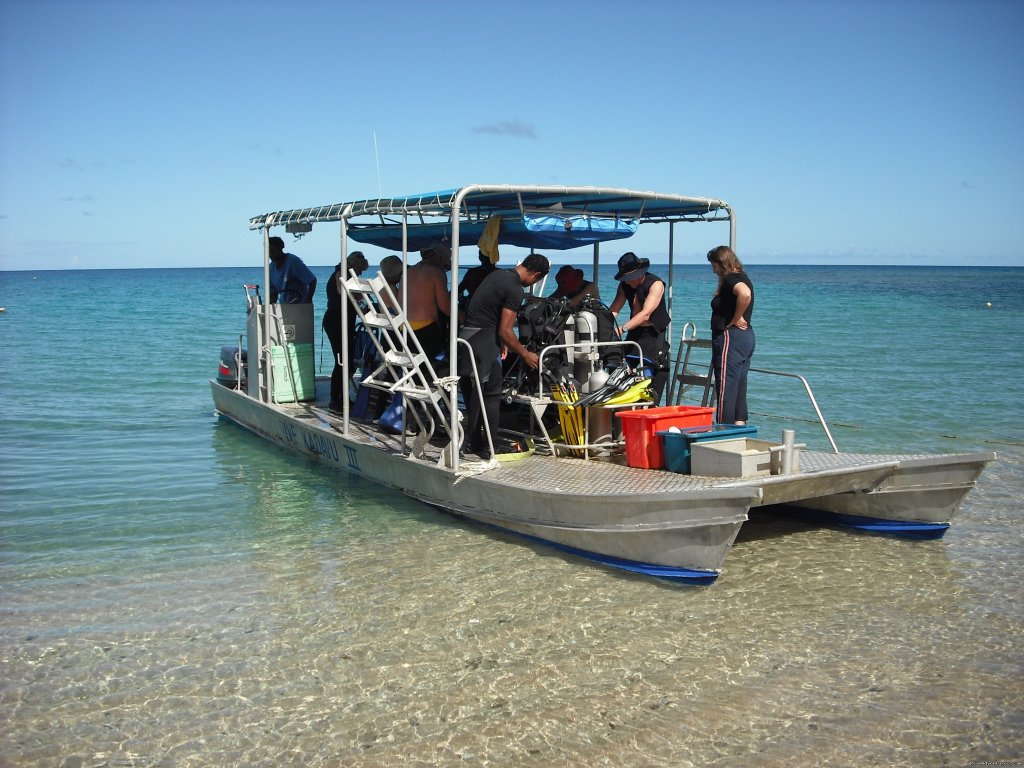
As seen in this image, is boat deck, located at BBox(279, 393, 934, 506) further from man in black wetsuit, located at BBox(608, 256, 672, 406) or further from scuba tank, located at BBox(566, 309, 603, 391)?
man in black wetsuit, located at BBox(608, 256, 672, 406)

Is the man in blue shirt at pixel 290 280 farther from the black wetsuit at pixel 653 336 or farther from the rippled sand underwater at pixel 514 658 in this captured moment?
the black wetsuit at pixel 653 336

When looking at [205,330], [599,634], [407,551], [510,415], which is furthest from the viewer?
[205,330]

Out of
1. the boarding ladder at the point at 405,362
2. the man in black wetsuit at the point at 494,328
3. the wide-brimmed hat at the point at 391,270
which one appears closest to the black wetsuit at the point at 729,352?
the man in black wetsuit at the point at 494,328

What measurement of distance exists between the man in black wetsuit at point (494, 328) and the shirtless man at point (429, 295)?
784mm

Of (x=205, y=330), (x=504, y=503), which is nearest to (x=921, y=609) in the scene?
(x=504, y=503)

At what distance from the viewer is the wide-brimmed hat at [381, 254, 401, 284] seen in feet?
30.3

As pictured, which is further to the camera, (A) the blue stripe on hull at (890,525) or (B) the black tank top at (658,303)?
(B) the black tank top at (658,303)

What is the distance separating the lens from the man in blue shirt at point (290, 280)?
11.2 metres

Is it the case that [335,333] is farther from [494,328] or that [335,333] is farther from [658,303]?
[658,303]

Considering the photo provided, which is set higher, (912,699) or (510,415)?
(510,415)

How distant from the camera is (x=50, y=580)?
7117 mm

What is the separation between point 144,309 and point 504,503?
47.0m

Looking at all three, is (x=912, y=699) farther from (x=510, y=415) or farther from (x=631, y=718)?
(x=510, y=415)

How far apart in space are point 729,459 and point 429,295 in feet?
11.0
